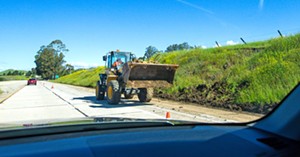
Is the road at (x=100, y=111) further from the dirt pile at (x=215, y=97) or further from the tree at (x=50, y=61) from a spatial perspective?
the tree at (x=50, y=61)

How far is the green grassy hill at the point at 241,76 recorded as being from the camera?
1382 cm

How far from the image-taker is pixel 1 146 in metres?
1.88

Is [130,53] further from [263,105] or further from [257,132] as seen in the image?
[257,132]

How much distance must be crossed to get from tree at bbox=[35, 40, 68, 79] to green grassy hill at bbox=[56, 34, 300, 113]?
341 ft

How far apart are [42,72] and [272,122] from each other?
13368cm

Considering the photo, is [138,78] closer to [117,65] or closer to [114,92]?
[114,92]

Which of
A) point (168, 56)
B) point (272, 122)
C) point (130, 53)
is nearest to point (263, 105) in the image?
point (130, 53)

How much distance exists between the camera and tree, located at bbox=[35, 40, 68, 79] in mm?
123625

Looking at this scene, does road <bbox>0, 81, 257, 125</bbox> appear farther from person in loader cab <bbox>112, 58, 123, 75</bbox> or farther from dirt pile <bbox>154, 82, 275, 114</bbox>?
person in loader cab <bbox>112, 58, 123, 75</bbox>

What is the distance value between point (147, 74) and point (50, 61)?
117 metres

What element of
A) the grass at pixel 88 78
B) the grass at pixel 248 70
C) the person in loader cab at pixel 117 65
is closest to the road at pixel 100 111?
the person in loader cab at pixel 117 65

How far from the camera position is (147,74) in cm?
1477

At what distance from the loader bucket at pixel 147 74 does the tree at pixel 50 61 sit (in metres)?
114

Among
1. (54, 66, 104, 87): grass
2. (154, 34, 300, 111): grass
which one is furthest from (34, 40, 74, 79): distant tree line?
(154, 34, 300, 111): grass
